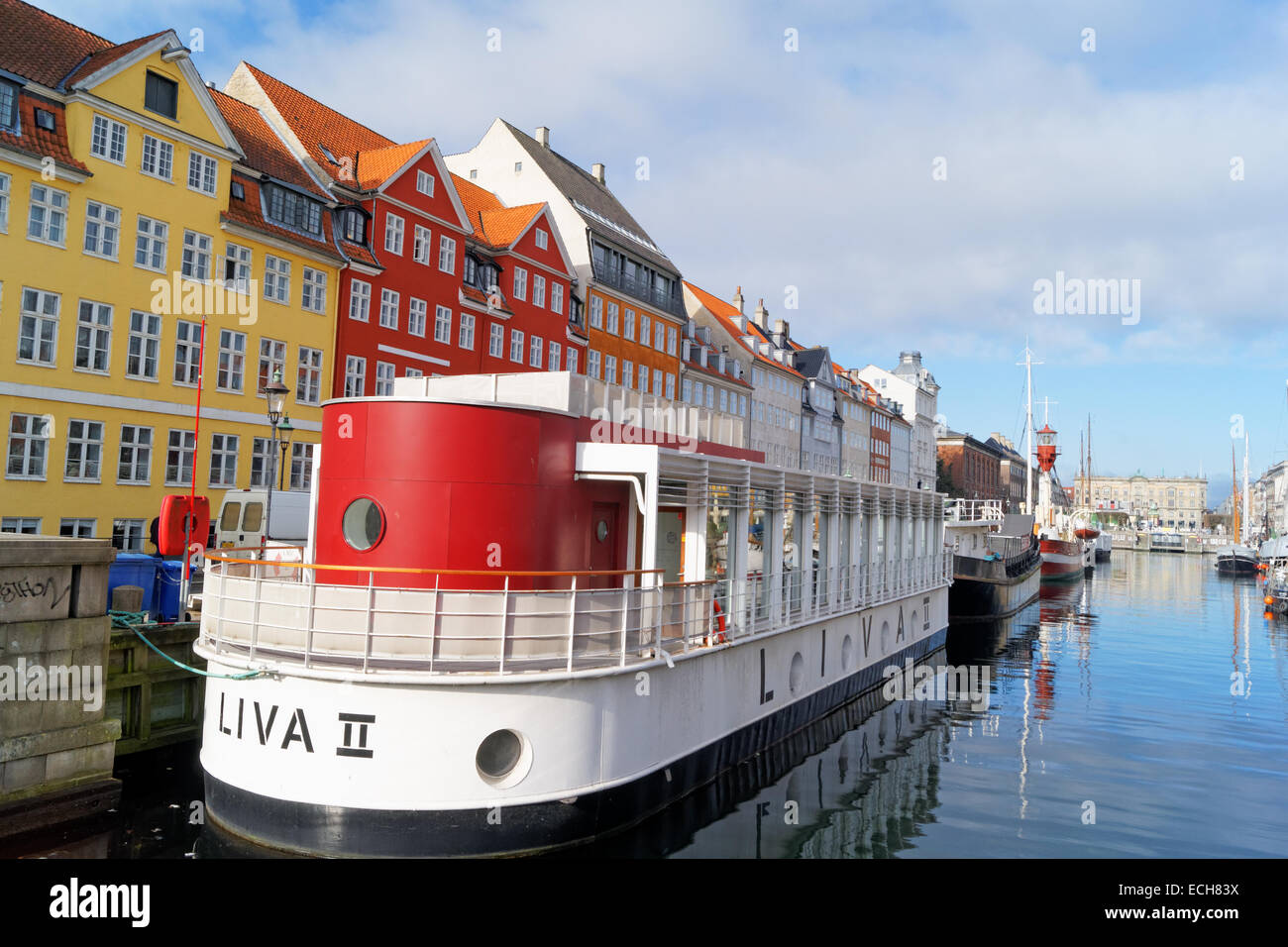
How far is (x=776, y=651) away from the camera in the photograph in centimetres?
1666

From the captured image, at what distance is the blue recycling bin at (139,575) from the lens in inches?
653

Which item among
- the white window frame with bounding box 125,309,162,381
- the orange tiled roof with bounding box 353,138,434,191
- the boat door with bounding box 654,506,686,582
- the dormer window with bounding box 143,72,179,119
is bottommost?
the boat door with bounding box 654,506,686,582

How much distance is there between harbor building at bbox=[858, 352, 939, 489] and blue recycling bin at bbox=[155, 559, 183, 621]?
86.0 m

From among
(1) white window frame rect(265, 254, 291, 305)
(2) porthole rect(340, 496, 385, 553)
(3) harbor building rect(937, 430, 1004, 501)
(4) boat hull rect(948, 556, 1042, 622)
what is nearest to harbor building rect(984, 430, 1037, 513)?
(3) harbor building rect(937, 430, 1004, 501)

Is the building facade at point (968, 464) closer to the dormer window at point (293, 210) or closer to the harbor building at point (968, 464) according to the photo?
the harbor building at point (968, 464)

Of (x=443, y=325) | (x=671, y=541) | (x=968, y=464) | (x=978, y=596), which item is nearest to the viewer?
(x=671, y=541)

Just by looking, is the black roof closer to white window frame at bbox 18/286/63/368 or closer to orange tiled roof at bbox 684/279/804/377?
orange tiled roof at bbox 684/279/804/377

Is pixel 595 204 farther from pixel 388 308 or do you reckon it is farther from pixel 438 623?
pixel 438 623

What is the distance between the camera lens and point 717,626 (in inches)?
572

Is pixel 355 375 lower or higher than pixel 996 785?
higher

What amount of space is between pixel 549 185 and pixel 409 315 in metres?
A: 14.2

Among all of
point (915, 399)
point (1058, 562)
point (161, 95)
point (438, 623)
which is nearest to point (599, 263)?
point (161, 95)

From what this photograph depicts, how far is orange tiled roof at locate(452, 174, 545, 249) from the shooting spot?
131 ft

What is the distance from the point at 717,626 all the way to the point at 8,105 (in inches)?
880
